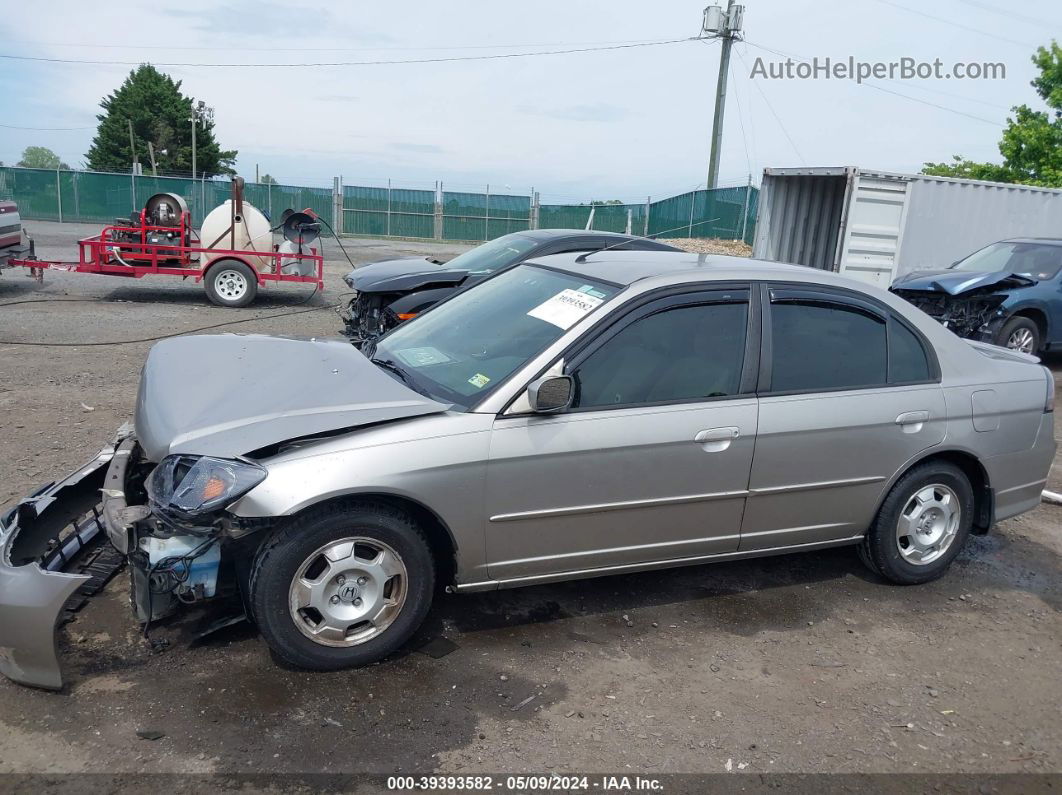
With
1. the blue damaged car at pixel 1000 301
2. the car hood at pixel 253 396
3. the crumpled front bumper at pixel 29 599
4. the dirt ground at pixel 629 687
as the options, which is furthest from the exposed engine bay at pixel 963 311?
the crumpled front bumper at pixel 29 599

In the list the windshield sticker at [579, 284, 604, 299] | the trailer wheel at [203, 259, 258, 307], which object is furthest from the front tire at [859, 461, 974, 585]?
the trailer wheel at [203, 259, 258, 307]

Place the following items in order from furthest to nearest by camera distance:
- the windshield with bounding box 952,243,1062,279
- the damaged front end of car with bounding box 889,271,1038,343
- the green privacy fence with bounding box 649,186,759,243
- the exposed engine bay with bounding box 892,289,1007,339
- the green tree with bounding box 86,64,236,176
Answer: the green tree with bounding box 86,64,236,176 < the green privacy fence with bounding box 649,186,759,243 < the windshield with bounding box 952,243,1062,279 < the exposed engine bay with bounding box 892,289,1007,339 < the damaged front end of car with bounding box 889,271,1038,343

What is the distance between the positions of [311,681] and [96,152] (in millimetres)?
63256

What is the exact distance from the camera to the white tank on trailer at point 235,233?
13047mm

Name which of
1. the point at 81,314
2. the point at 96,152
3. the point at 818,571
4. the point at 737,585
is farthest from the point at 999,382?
the point at 96,152

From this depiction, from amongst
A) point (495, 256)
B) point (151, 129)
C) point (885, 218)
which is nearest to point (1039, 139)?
point (885, 218)

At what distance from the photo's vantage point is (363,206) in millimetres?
34906

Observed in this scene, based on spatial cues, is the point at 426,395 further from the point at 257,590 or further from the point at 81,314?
the point at 81,314

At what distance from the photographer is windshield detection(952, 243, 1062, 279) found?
11.4 metres

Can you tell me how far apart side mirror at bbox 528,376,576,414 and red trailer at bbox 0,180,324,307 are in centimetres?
1024

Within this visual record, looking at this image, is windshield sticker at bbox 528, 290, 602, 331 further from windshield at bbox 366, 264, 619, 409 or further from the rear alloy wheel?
the rear alloy wheel

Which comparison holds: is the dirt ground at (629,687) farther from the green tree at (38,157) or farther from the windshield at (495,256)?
the green tree at (38,157)

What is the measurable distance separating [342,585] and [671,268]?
6.98ft

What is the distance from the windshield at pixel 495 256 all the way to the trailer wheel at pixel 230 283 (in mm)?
4763
